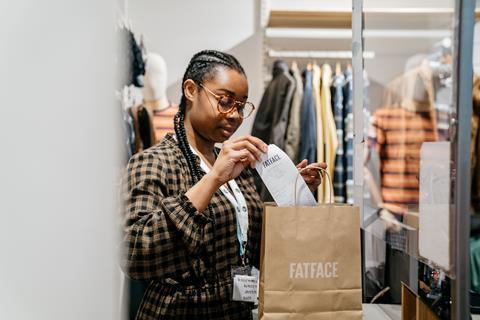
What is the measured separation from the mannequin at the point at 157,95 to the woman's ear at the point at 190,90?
1.44m

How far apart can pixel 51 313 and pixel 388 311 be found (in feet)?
3.80

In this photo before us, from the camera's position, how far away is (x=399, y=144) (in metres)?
2.95

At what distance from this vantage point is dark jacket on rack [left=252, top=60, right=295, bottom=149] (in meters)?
2.66

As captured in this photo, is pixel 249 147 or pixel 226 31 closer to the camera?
pixel 249 147

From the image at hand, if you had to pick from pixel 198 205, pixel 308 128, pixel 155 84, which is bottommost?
pixel 198 205

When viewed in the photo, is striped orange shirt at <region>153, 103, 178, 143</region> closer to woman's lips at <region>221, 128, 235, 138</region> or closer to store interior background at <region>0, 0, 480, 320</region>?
woman's lips at <region>221, 128, 235, 138</region>

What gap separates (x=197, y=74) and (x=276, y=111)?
1363 millimetres

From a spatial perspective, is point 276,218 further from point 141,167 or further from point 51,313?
point 51,313

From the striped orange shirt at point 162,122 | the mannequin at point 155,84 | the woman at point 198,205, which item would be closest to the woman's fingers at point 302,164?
the woman at point 198,205

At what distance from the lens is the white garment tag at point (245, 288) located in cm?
122

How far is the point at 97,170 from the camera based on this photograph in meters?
0.46

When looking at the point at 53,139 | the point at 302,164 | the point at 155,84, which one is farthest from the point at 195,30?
the point at 53,139

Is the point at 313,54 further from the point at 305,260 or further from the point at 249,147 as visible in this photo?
the point at 305,260

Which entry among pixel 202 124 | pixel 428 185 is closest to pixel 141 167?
pixel 202 124
